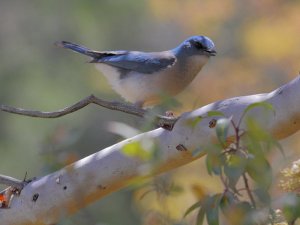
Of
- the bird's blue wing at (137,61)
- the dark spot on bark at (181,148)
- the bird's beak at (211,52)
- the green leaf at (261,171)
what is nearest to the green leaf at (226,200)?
the green leaf at (261,171)

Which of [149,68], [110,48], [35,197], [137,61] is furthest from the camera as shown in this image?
[110,48]

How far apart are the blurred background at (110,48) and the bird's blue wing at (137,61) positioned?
2.44 m

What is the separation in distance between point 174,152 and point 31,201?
536 millimetres

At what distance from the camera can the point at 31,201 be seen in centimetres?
301

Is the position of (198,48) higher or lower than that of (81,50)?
higher

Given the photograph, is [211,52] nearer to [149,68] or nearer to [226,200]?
[149,68]

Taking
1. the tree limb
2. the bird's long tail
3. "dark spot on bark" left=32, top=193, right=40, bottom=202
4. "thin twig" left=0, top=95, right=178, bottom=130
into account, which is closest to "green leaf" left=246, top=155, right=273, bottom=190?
the tree limb

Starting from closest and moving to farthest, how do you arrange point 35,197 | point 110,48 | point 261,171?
point 261,171 < point 35,197 < point 110,48

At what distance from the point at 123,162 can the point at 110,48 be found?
1025 centimetres

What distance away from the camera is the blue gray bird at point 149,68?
4734 millimetres

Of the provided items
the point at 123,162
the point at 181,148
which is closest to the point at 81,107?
the point at 123,162

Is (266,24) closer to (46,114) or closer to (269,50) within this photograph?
(269,50)

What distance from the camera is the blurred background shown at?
985 cm

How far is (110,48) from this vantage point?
1305 cm
